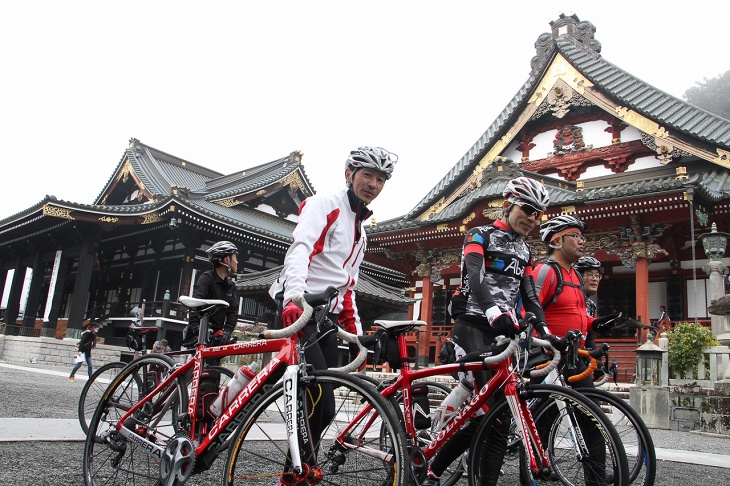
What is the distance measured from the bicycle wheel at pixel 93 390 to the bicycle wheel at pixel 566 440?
270 centimetres

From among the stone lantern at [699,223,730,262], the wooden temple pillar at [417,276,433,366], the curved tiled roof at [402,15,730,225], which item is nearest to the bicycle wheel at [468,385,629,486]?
the stone lantern at [699,223,730,262]

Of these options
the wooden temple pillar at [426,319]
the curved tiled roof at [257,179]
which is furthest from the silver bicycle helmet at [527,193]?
the curved tiled roof at [257,179]

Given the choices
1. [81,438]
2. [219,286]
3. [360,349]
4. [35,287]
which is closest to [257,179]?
[35,287]

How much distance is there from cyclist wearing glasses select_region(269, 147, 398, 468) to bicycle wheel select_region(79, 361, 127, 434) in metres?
1.89

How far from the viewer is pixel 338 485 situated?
224 centimetres

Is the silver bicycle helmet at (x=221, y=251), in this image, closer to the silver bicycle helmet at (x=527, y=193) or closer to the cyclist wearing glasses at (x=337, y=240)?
the cyclist wearing glasses at (x=337, y=240)

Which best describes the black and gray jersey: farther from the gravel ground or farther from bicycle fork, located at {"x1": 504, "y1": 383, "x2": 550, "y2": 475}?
the gravel ground

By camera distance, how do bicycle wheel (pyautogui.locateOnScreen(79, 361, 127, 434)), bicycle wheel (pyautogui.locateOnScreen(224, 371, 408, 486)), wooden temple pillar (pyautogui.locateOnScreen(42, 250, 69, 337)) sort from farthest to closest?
wooden temple pillar (pyautogui.locateOnScreen(42, 250, 69, 337))
bicycle wheel (pyautogui.locateOnScreen(79, 361, 127, 434))
bicycle wheel (pyautogui.locateOnScreen(224, 371, 408, 486))

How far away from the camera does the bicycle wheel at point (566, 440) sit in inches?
90.6

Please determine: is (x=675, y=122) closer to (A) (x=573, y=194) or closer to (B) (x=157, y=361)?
(A) (x=573, y=194)

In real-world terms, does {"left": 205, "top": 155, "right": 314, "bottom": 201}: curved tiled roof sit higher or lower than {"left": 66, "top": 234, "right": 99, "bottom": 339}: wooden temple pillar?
higher

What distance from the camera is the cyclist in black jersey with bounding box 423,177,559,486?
9.44 feet

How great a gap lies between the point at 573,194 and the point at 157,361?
10.4 meters

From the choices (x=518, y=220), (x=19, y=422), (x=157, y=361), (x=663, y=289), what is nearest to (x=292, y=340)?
(x=157, y=361)
